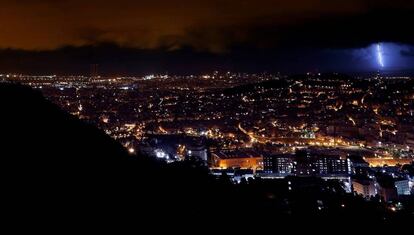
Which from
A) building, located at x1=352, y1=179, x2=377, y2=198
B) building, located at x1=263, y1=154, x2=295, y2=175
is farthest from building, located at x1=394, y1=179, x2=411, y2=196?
building, located at x1=263, y1=154, x2=295, y2=175

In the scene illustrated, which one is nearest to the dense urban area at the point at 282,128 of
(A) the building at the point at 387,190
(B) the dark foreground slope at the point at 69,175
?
(A) the building at the point at 387,190

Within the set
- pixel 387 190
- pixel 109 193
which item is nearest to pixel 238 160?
pixel 387 190

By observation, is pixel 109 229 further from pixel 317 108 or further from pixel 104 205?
pixel 317 108

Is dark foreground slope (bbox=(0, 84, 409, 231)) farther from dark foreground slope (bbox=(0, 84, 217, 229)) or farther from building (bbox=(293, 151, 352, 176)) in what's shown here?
building (bbox=(293, 151, 352, 176))

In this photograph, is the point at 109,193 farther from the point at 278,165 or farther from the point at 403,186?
the point at 278,165

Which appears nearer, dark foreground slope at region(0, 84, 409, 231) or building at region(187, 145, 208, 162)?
dark foreground slope at region(0, 84, 409, 231)

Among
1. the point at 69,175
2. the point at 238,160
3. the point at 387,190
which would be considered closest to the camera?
the point at 69,175

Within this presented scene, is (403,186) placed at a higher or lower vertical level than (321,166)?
lower

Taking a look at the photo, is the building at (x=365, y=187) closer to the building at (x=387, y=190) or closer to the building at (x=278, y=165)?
the building at (x=387, y=190)
